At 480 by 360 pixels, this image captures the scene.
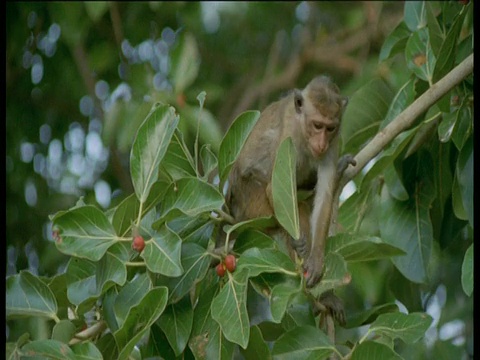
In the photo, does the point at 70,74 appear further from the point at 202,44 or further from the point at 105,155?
the point at 202,44

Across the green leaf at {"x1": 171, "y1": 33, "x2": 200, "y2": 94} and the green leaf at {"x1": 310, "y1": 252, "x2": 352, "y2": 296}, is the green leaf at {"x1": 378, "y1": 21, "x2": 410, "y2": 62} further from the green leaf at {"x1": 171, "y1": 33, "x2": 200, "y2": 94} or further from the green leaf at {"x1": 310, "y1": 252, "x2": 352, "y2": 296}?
the green leaf at {"x1": 310, "y1": 252, "x2": 352, "y2": 296}

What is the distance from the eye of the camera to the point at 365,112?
174 inches


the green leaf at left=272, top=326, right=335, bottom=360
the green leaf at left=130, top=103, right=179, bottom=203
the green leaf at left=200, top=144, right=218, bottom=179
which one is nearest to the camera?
the green leaf at left=272, top=326, right=335, bottom=360

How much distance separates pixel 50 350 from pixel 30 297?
362 mm

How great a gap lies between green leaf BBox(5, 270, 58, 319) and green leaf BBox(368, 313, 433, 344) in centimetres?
110

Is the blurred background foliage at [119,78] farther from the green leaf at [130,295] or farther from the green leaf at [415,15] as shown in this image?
the green leaf at [130,295]

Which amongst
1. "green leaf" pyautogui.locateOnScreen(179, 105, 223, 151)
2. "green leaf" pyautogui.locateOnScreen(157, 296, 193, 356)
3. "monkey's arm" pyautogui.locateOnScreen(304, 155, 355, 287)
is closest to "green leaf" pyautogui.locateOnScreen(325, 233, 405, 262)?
"monkey's arm" pyautogui.locateOnScreen(304, 155, 355, 287)

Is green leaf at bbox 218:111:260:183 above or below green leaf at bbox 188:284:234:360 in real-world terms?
above

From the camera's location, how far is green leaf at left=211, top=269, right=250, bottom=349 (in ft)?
9.57

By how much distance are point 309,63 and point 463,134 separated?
507 centimetres

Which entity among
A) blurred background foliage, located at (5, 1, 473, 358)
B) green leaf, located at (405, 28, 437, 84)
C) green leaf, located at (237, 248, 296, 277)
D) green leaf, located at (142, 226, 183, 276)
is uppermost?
green leaf, located at (405, 28, 437, 84)

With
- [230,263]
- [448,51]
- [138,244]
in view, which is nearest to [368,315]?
[230,263]

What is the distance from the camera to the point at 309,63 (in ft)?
28.6

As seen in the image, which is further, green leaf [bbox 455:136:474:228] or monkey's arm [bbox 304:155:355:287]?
monkey's arm [bbox 304:155:355:287]
